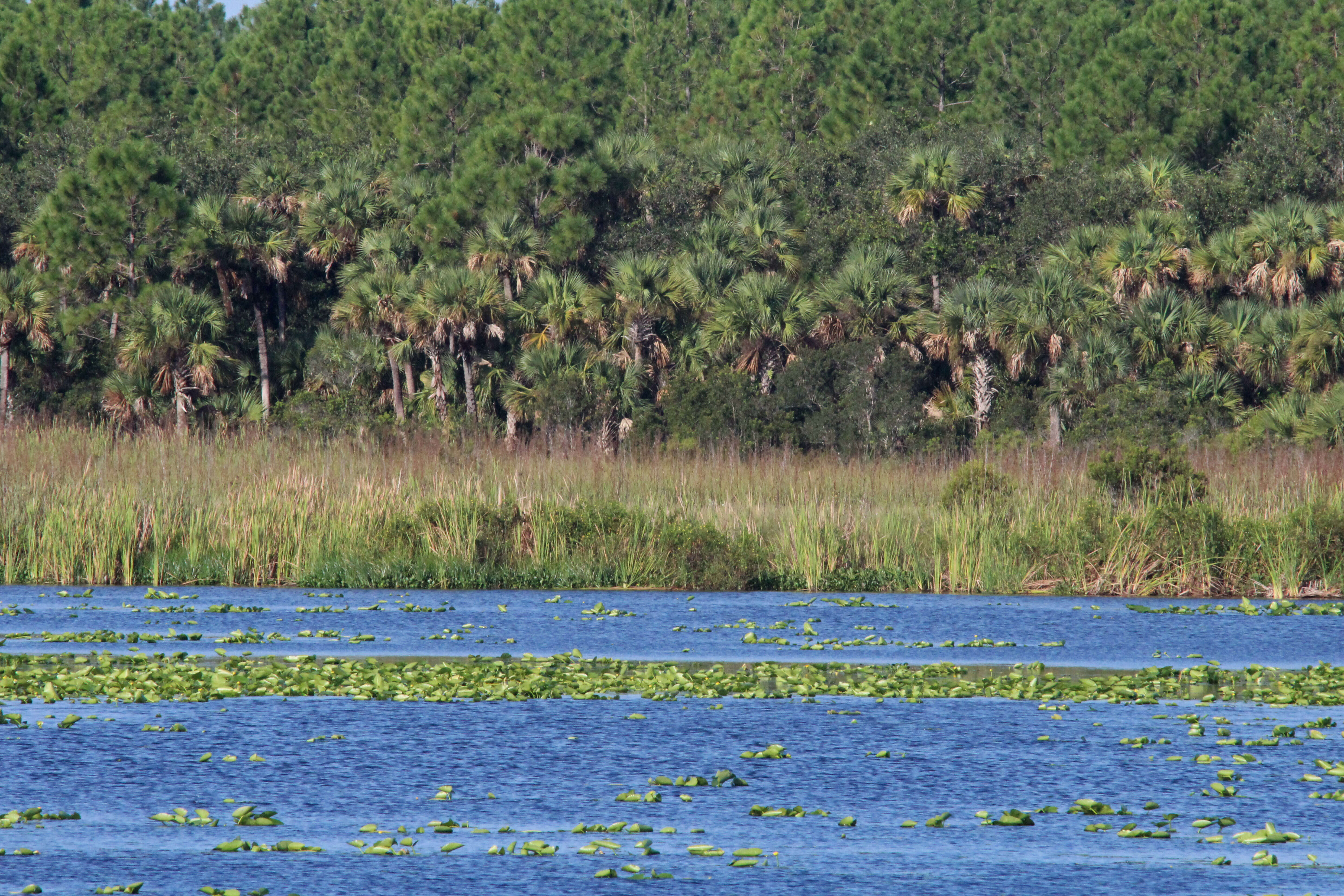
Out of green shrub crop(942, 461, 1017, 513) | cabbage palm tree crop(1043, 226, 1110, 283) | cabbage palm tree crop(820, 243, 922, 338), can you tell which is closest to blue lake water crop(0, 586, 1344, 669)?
green shrub crop(942, 461, 1017, 513)

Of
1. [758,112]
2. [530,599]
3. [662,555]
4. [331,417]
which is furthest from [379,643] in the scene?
[758,112]

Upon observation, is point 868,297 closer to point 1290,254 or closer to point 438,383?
point 1290,254

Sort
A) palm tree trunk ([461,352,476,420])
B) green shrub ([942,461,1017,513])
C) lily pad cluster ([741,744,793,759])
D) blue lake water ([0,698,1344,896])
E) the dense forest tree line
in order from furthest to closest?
palm tree trunk ([461,352,476,420])
the dense forest tree line
green shrub ([942,461,1017,513])
lily pad cluster ([741,744,793,759])
blue lake water ([0,698,1344,896])

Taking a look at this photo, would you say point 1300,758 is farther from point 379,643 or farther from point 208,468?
point 208,468

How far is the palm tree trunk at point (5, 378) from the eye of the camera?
46.5 m

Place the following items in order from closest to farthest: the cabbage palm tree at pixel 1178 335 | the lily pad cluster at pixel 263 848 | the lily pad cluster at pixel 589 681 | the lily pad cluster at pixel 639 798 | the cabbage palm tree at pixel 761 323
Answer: the lily pad cluster at pixel 263 848, the lily pad cluster at pixel 639 798, the lily pad cluster at pixel 589 681, the cabbage palm tree at pixel 1178 335, the cabbage palm tree at pixel 761 323

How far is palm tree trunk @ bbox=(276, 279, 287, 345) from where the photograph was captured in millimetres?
51969

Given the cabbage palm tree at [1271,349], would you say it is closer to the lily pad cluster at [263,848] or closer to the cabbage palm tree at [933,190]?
the cabbage palm tree at [933,190]

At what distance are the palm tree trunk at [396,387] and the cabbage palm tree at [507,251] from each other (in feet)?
10.4

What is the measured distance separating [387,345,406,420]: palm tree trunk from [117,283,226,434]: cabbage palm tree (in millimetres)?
4205

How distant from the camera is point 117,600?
1927cm

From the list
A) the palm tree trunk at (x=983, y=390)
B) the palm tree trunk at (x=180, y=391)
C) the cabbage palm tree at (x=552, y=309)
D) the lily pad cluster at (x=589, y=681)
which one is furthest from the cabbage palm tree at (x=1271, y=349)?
the lily pad cluster at (x=589, y=681)

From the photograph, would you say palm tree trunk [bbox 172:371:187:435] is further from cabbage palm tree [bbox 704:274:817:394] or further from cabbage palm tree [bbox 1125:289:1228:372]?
cabbage palm tree [bbox 1125:289:1228:372]

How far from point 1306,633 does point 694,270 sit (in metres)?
29.9
